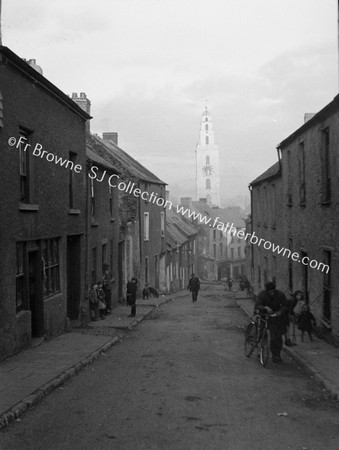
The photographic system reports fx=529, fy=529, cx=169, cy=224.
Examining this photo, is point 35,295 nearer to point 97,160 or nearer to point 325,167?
point 325,167

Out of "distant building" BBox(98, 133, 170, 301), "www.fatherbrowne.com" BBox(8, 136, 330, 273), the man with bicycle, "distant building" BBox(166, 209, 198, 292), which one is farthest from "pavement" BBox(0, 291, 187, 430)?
"distant building" BBox(166, 209, 198, 292)

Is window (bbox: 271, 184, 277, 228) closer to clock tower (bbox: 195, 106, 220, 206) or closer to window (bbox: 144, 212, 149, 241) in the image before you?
window (bbox: 144, 212, 149, 241)

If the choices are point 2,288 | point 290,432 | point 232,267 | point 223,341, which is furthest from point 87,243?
point 232,267

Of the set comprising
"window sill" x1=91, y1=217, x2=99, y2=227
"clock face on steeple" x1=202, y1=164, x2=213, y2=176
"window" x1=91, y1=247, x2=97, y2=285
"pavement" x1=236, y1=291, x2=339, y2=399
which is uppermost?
"clock face on steeple" x1=202, y1=164, x2=213, y2=176

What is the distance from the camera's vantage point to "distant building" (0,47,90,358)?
1062 centimetres

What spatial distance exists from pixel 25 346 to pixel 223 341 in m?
5.22

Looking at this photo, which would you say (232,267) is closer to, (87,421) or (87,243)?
(87,243)

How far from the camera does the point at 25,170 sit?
39.9 ft

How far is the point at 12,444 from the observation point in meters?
5.98

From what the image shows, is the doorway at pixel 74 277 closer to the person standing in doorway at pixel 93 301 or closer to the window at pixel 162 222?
the person standing in doorway at pixel 93 301

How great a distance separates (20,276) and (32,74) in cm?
450

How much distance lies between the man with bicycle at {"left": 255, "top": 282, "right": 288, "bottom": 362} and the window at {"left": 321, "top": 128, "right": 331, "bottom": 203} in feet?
12.9

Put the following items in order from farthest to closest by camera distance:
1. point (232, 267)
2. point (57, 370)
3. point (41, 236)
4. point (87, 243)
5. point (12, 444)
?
point (232, 267)
point (87, 243)
point (41, 236)
point (57, 370)
point (12, 444)

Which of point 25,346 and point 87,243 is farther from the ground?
point 87,243
